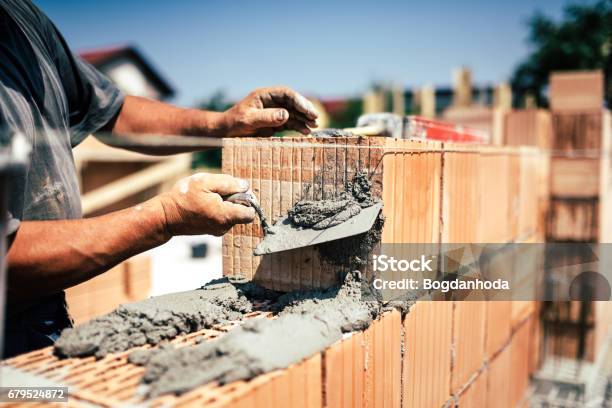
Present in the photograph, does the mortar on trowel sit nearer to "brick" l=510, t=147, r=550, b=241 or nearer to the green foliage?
"brick" l=510, t=147, r=550, b=241

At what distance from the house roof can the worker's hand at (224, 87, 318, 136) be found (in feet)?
80.8

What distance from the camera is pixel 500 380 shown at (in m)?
5.74

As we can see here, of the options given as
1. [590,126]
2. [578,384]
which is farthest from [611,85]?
[578,384]

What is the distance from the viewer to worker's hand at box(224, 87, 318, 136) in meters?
3.58

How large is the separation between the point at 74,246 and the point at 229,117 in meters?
1.57

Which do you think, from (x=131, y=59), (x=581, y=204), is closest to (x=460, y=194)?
(x=581, y=204)

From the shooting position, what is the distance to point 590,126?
9.77 meters

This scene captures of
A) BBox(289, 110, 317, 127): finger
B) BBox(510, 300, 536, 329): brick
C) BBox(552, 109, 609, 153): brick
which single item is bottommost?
BBox(510, 300, 536, 329): brick

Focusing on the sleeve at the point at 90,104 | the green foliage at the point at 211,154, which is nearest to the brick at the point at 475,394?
the sleeve at the point at 90,104

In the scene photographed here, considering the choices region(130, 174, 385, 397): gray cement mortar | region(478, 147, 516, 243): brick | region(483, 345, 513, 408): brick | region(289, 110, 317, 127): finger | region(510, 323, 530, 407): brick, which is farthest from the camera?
region(510, 323, 530, 407): brick

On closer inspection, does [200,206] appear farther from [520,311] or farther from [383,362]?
[520,311]

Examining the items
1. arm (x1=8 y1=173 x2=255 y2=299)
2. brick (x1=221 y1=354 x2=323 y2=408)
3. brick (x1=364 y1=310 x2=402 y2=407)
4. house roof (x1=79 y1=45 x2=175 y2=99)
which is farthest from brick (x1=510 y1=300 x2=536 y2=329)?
house roof (x1=79 y1=45 x2=175 y2=99)

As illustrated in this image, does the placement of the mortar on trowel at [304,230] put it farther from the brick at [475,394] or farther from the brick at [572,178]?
the brick at [572,178]

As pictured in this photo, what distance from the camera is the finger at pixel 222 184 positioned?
8.64 feet
